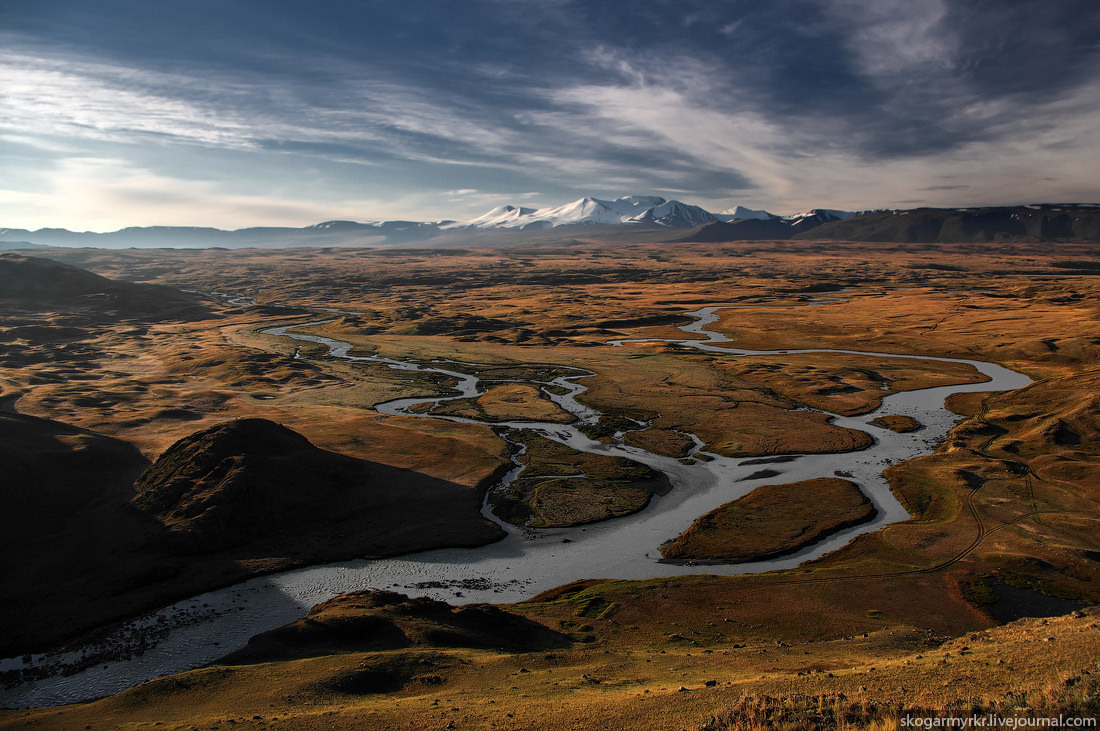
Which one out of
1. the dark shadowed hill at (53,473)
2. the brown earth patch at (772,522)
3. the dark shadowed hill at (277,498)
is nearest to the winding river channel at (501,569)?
the brown earth patch at (772,522)

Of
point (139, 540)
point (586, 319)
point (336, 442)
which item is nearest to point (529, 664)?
point (139, 540)

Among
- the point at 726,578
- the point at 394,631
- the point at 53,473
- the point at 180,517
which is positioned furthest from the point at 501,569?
the point at 53,473

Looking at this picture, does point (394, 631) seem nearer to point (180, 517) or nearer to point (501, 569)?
point (501, 569)

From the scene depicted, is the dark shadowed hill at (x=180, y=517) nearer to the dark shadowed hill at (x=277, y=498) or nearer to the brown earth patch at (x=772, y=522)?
the dark shadowed hill at (x=277, y=498)

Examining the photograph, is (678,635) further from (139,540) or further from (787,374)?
(787,374)

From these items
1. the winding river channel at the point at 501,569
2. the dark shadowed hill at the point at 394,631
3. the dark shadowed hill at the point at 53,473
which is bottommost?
the winding river channel at the point at 501,569

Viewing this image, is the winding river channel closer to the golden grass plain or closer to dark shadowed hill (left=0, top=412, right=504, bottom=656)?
Answer: dark shadowed hill (left=0, top=412, right=504, bottom=656)
